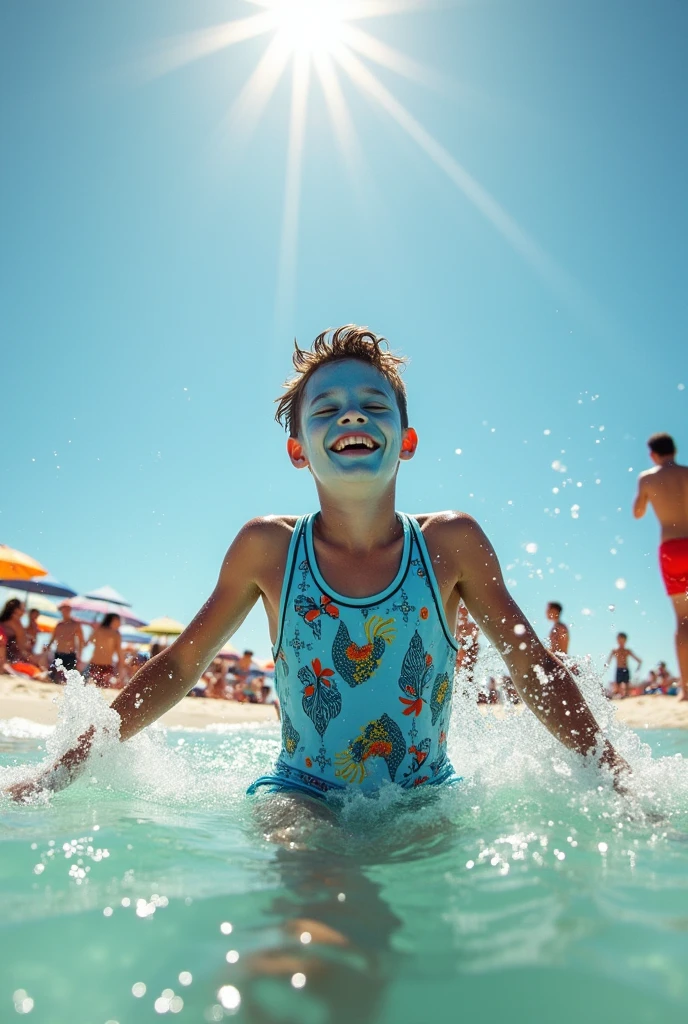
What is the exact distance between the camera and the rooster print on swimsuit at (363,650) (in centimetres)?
258

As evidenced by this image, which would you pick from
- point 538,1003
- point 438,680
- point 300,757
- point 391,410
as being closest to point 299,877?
point 538,1003

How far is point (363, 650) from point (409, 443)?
3.27ft

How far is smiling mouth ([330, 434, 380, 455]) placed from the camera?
2.63 m

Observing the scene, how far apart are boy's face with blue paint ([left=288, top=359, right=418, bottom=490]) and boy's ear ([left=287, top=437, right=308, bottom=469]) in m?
0.08

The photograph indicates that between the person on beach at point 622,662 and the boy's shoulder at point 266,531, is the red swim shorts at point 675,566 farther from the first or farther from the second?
the person on beach at point 622,662

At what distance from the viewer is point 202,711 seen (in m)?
11.2

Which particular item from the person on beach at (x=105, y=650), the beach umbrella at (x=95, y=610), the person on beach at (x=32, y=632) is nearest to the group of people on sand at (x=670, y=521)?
the person on beach at (x=105, y=650)

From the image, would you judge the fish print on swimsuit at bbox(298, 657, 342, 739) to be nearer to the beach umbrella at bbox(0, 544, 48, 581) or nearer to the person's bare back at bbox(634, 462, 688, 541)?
the person's bare back at bbox(634, 462, 688, 541)

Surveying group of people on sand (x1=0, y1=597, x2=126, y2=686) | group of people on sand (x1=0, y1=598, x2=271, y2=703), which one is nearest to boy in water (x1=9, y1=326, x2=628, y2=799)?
group of people on sand (x1=0, y1=598, x2=271, y2=703)

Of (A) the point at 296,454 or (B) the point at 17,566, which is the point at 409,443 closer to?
(A) the point at 296,454

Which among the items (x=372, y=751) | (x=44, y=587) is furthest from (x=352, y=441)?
(x=44, y=587)

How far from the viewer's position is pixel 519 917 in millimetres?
1231

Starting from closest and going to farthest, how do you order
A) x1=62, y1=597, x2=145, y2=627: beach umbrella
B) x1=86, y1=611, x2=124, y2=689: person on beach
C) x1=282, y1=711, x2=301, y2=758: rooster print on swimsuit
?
x1=282, y1=711, x2=301, y2=758: rooster print on swimsuit, x1=86, y1=611, x2=124, y2=689: person on beach, x1=62, y1=597, x2=145, y2=627: beach umbrella

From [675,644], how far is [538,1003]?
6.81m
